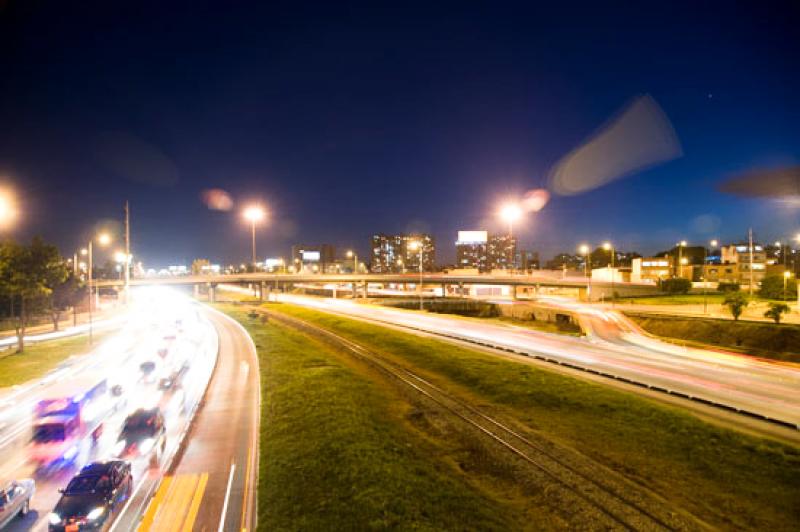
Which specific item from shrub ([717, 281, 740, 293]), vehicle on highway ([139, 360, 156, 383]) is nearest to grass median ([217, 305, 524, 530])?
vehicle on highway ([139, 360, 156, 383])

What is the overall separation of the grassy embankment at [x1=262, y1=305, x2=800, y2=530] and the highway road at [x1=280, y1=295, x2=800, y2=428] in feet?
12.2

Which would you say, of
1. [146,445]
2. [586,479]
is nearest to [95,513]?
[146,445]

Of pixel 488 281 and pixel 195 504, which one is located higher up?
pixel 488 281

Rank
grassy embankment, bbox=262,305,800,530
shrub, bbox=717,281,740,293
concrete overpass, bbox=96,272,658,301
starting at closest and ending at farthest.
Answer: grassy embankment, bbox=262,305,800,530, shrub, bbox=717,281,740,293, concrete overpass, bbox=96,272,658,301

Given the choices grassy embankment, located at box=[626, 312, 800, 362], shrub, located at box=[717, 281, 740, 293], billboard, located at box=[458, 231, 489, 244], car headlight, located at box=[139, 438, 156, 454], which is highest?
billboard, located at box=[458, 231, 489, 244]

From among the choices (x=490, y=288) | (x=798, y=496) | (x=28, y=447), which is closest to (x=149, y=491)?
(x=28, y=447)

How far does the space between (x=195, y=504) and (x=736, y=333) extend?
2257 inches

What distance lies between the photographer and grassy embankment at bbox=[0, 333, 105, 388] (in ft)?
111

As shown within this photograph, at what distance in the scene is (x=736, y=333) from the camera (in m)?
48.3

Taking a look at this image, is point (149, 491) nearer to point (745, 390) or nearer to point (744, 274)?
point (745, 390)

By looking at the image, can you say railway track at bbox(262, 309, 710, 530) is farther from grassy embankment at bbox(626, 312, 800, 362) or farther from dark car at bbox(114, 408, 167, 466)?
grassy embankment at bbox(626, 312, 800, 362)

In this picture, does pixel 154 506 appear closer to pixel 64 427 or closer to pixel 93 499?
pixel 93 499

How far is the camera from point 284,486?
15.3 metres

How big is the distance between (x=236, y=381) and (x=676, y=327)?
178 ft
